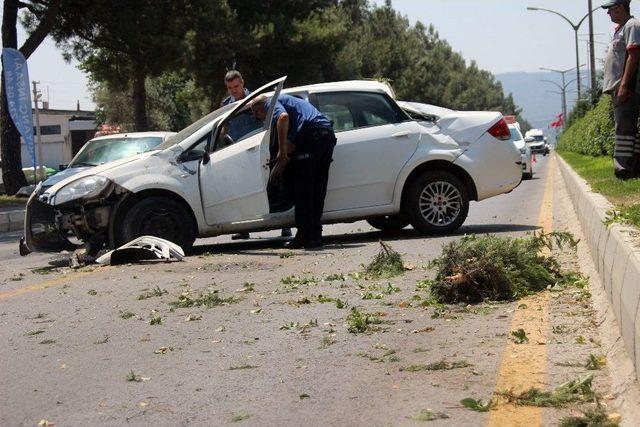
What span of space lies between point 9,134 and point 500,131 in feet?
67.2

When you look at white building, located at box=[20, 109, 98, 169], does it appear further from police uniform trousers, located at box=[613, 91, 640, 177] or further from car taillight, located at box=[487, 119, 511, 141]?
police uniform trousers, located at box=[613, 91, 640, 177]

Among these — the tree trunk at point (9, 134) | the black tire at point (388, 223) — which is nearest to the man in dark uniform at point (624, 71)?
the black tire at point (388, 223)

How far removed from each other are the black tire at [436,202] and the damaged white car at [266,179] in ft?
0.04

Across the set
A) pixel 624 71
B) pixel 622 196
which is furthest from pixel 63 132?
pixel 622 196

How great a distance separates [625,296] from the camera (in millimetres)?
5586

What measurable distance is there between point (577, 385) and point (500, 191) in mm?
8338

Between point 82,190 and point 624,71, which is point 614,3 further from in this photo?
point 82,190

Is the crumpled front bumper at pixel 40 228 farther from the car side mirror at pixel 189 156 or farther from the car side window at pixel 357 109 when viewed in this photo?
the car side window at pixel 357 109

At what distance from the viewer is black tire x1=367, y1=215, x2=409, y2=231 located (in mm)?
13636

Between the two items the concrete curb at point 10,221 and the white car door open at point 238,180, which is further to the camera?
the concrete curb at point 10,221

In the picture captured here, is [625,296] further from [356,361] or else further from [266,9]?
[266,9]

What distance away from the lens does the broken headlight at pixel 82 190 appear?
11336 millimetres

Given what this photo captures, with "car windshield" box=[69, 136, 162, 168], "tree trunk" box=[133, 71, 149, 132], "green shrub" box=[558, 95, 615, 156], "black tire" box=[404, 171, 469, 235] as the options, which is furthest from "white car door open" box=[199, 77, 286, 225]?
"tree trunk" box=[133, 71, 149, 132]

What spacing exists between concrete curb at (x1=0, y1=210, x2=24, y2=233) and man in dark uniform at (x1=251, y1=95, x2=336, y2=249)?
39.4 ft
